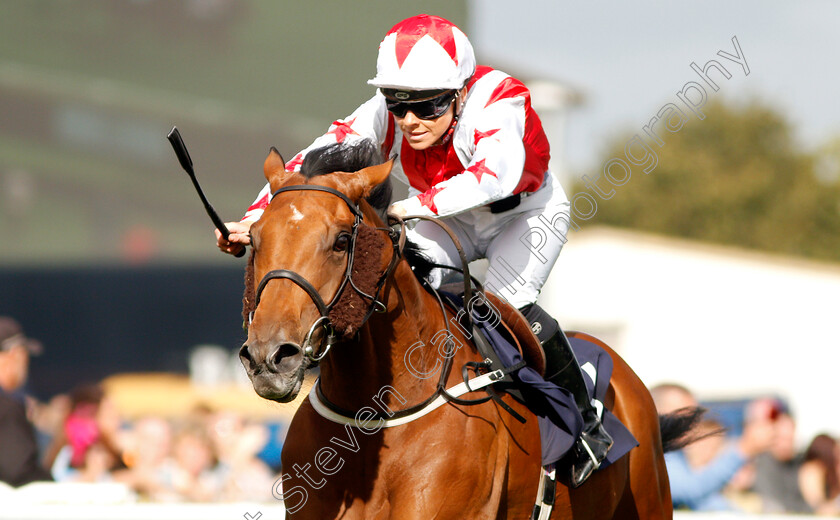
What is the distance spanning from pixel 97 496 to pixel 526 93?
3.49 meters

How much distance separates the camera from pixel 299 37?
1280 centimetres

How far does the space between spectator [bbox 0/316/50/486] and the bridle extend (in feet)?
13.1

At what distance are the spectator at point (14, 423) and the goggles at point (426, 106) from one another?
3951 millimetres

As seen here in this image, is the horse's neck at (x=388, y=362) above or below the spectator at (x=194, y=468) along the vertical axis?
above

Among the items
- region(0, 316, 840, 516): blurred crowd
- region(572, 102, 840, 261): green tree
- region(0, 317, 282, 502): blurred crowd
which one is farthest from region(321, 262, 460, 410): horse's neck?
region(572, 102, 840, 261): green tree

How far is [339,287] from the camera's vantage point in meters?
2.68

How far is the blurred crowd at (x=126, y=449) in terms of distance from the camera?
6.11 meters

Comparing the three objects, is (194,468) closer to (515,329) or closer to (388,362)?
(515,329)

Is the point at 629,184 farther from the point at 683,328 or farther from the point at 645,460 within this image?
the point at 645,460

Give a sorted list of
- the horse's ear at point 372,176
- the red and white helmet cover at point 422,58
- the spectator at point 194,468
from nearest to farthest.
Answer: the horse's ear at point 372,176 → the red and white helmet cover at point 422,58 → the spectator at point 194,468

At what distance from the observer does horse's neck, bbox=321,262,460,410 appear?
301 cm

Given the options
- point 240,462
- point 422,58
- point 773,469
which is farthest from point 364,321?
point 773,469

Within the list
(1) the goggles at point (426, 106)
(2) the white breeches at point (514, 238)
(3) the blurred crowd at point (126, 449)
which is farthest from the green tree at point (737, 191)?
(1) the goggles at point (426, 106)

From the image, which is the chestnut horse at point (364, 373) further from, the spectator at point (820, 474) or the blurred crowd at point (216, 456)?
the spectator at point (820, 474)
